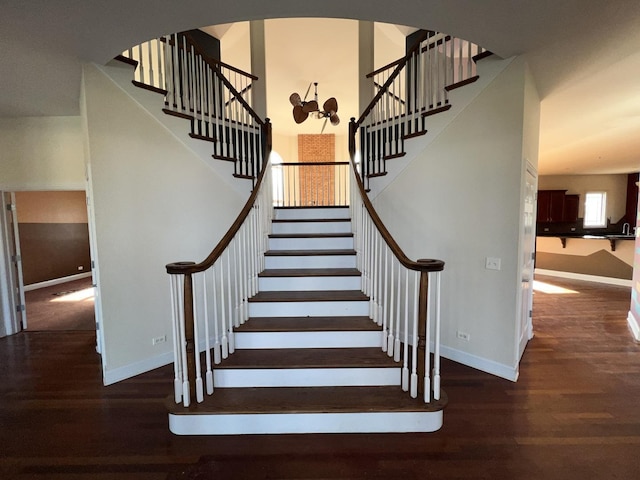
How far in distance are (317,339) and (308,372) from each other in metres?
0.33

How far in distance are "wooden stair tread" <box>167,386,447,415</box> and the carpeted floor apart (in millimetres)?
3313

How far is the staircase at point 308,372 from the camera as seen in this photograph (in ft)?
7.30

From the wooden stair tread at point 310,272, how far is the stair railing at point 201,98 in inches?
52.3

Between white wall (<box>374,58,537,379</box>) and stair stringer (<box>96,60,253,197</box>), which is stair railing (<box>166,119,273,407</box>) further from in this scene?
white wall (<box>374,58,537,379</box>)

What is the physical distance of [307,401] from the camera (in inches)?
90.7

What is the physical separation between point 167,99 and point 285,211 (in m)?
2.04

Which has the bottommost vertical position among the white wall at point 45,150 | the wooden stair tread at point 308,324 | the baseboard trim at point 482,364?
the baseboard trim at point 482,364

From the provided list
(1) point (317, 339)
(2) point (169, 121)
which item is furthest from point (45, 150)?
(1) point (317, 339)

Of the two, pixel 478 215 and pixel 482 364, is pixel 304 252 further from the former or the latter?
pixel 482 364

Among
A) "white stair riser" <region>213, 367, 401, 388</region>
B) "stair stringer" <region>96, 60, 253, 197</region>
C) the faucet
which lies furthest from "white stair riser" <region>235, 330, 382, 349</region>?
the faucet

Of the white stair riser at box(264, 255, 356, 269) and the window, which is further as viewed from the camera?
the window

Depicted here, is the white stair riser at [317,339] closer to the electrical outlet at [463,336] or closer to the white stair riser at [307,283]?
the white stair riser at [307,283]

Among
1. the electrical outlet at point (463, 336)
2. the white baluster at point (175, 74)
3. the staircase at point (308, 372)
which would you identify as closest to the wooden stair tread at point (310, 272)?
the staircase at point (308, 372)

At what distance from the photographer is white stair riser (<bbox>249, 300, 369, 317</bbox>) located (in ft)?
10.00
